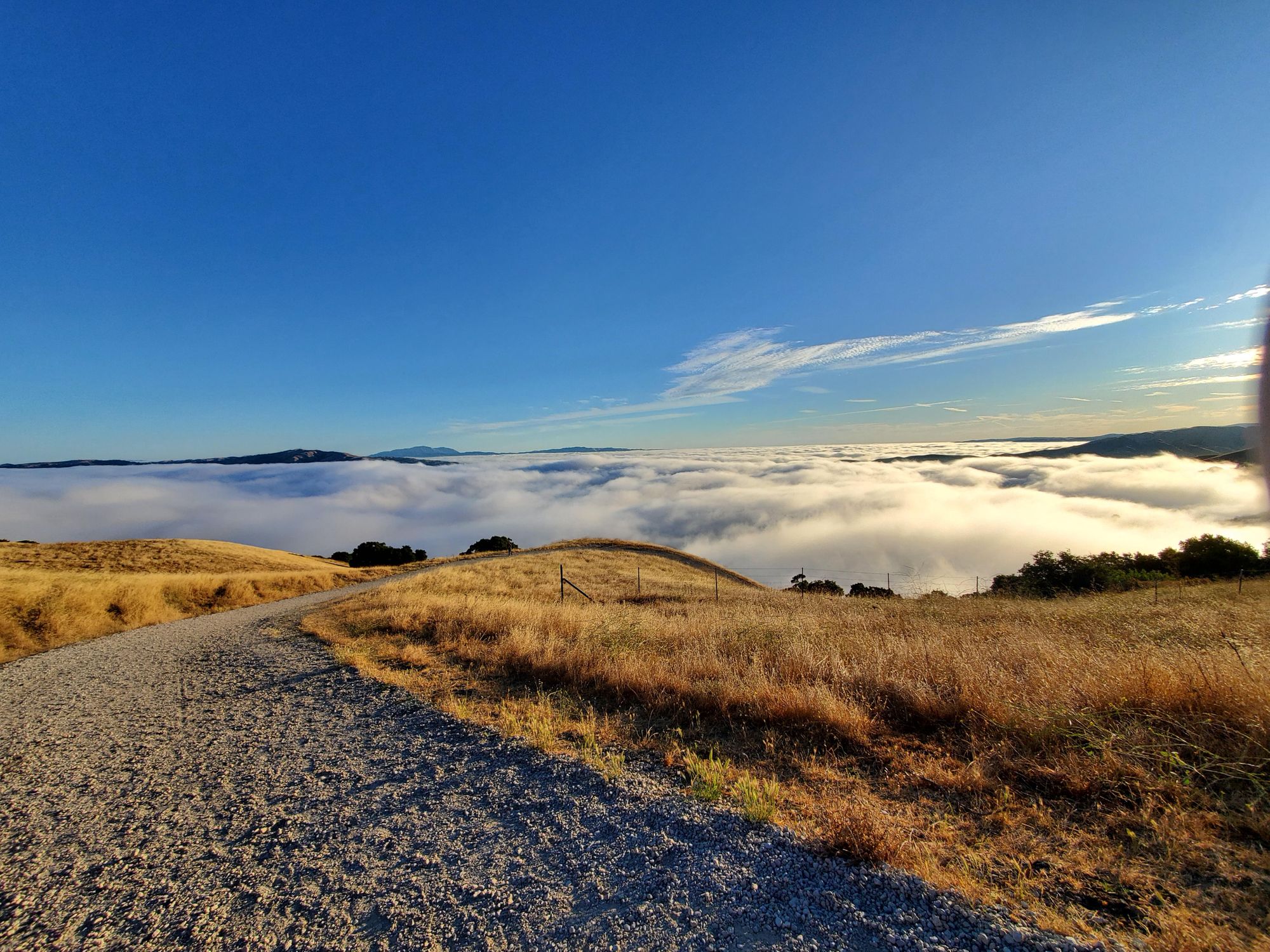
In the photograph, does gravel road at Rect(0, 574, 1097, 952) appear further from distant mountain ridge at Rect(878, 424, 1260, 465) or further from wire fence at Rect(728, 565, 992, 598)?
distant mountain ridge at Rect(878, 424, 1260, 465)

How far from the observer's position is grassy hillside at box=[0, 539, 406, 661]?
44.5 ft

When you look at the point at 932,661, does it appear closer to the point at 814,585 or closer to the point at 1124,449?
the point at 814,585

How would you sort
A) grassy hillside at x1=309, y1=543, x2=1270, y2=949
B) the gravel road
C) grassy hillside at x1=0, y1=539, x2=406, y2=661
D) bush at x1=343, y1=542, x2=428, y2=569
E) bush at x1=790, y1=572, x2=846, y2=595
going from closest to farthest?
the gravel road, grassy hillside at x1=309, y1=543, x2=1270, y2=949, grassy hillside at x1=0, y1=539, x2=406, y2=661, bush at x1=790, y1=572, x2=846, y2=595, bush at x1=343, y1=542, x2=428, y2=569

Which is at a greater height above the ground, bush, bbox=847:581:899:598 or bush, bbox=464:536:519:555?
bush, bbox=464:536:519:555

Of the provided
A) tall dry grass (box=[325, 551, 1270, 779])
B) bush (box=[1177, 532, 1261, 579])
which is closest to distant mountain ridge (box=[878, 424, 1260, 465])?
bush (box=[1177, 532, 1261, 579])

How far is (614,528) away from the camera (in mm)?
131500

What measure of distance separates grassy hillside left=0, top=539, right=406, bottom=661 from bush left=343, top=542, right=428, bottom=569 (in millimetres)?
6622

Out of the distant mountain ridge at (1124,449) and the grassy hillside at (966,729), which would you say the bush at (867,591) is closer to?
the grassy hillside at (966,729)

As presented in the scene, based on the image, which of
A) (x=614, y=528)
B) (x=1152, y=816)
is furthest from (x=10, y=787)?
(x=614, y=528)

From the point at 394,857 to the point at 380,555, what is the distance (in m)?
41.9

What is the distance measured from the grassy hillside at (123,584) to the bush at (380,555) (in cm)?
662

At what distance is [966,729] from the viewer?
501 centimetres

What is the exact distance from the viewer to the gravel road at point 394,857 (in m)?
2.71

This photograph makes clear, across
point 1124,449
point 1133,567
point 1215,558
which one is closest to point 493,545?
point 1133,567
